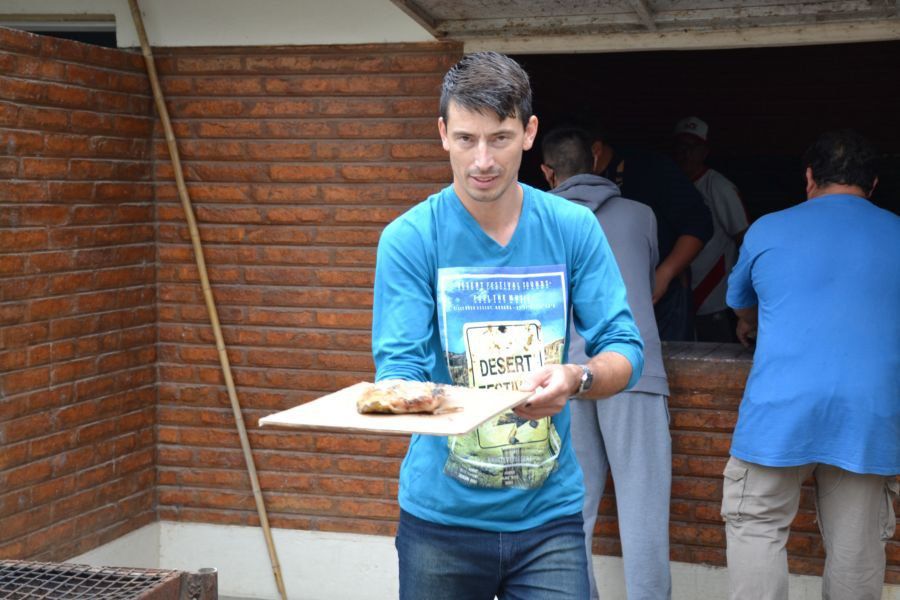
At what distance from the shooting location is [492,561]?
3.06m

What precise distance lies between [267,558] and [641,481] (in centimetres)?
201

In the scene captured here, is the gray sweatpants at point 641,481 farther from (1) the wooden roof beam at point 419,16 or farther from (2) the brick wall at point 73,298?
(2) the brick wall at point 73,298

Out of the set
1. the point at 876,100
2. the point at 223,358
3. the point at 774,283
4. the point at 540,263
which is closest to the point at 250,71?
the point at 223,358

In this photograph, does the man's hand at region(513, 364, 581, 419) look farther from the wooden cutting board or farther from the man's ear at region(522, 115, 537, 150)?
the man's ear at region(522, 115, 537, 150)

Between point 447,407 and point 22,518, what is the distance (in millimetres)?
3357

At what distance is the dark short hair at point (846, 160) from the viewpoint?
4.90 meters

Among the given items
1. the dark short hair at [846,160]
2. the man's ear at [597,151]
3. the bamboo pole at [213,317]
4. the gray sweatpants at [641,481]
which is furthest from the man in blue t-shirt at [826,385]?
the bamboo pole at [213,317]

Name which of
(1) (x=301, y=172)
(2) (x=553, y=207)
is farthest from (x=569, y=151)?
(2) (x=553, y=207)

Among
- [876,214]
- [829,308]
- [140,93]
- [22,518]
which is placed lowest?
[22,518]

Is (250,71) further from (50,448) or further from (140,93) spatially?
(50,448)

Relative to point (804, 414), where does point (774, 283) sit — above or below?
above

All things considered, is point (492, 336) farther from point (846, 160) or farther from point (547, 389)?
point (846, 160)

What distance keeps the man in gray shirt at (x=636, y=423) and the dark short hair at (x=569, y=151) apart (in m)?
0.10

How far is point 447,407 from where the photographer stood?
2.75m
